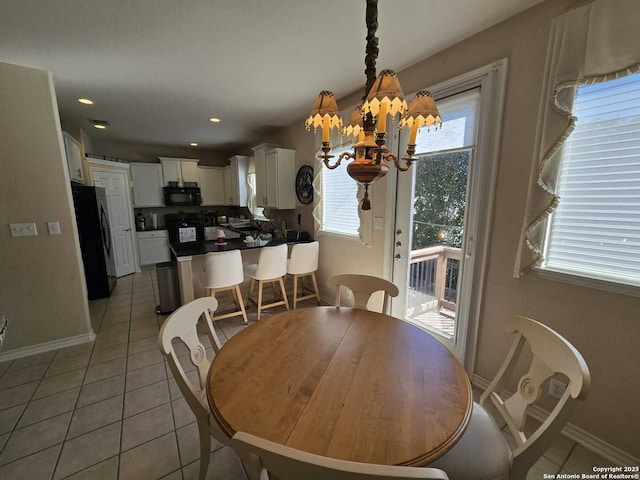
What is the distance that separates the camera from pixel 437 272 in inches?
91.4

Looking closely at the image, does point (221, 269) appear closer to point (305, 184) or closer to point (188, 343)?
point (188, 343)

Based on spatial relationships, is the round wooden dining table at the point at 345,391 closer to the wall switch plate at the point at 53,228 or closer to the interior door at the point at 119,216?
the wall switch plate at the point at 53,228

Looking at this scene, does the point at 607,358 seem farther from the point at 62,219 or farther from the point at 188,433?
the point at 62,219

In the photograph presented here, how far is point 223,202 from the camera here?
6.29 meters

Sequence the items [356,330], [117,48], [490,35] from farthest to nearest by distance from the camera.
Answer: [117,48]
[490,35]
[356,330]

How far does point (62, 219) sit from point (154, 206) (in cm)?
347

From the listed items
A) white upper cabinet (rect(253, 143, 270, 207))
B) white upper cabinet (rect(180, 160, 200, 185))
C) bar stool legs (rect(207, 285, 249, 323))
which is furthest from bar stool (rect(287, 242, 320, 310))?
white upper cabinet (rect(180, 160, 200, 185))

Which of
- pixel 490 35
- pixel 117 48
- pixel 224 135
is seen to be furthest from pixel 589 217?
pixel 224 135

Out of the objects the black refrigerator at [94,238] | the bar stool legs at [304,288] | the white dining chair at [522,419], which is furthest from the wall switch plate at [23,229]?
the white dining chair at [522,419]

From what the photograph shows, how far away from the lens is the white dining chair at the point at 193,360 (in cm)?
108

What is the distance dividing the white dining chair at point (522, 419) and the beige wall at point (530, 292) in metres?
0.64

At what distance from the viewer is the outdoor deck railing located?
218 centimetres

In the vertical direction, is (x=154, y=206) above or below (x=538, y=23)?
below

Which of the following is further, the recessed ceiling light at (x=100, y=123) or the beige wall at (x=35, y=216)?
the recessed ceiling light at (x=100, y=123)
